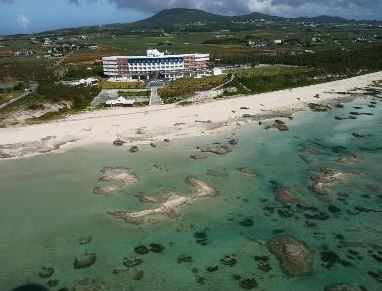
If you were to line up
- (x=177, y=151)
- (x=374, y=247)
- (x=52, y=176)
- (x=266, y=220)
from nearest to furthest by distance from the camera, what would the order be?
(x=374, y=247), (x=266, y=220), (x=52, y=176), (x=177, y=151)

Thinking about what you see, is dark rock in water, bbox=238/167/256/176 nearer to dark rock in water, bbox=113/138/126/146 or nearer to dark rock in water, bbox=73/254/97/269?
dark rock in water, bbox=113/138/126/146

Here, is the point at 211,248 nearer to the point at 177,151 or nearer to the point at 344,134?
the point at 177,151

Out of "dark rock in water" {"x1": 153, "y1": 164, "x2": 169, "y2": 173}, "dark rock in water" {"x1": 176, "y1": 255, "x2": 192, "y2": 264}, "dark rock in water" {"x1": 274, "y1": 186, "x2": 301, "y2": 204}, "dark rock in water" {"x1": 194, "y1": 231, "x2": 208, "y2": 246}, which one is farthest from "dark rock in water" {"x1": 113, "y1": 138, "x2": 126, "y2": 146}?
"dark rock in water" {"x1": 176, "y1": 255, "x2": 192, "y2": 264}

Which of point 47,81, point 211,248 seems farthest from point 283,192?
point 47,81

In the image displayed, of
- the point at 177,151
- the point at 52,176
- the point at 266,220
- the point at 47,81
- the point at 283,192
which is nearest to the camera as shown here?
the point at 266,220

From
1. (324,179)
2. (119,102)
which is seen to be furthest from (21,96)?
(324,179)

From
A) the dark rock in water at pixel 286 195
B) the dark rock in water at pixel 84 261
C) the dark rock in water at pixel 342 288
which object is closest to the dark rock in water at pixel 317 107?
the dark rock in water at pixel 286 195
